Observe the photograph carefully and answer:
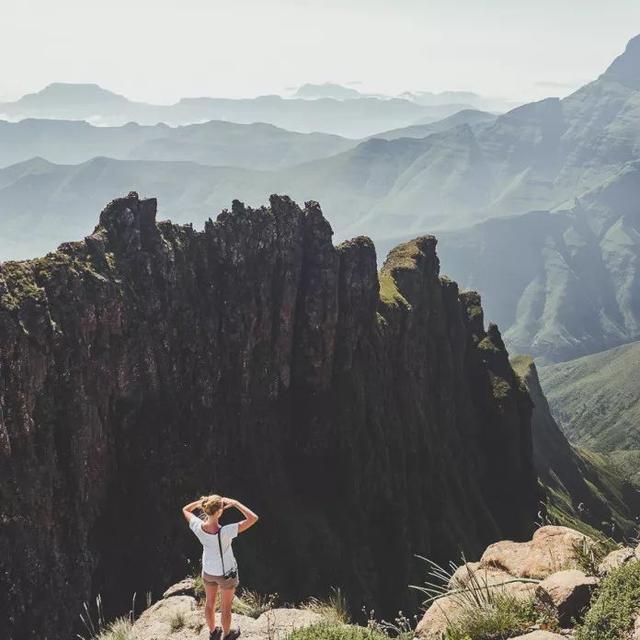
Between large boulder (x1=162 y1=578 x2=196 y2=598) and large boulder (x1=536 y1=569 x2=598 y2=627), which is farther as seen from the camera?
large boulder (x1=162 y1=578 x2=196 y2=598)

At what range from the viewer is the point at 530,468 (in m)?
141

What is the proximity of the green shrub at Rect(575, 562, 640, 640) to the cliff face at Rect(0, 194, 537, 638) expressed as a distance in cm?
4209

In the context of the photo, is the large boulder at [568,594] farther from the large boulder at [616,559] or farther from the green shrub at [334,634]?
the green shrub at [334,634]

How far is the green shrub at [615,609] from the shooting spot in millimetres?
14719

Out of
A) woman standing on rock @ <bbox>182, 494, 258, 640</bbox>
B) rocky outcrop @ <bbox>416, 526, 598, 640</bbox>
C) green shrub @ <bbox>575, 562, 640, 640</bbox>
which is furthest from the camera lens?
woman standing on rock @ <bbox>182, 494, 258, 640</bbox>

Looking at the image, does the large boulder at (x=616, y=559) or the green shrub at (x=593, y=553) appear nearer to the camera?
the large boulder at (x=616, y=559)

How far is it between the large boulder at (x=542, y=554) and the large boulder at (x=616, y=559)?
1929 millimetres

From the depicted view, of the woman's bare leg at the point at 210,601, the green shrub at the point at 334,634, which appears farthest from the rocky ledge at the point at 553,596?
the woman's bare leg at the point at 210,601

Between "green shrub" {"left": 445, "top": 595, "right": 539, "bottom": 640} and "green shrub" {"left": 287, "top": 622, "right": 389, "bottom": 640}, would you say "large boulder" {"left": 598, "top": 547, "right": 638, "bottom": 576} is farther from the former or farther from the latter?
"green shrub" {"left": 287, "top": 622, "right": 389, "bottom": 640}

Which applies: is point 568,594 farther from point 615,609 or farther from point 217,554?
point 217,554

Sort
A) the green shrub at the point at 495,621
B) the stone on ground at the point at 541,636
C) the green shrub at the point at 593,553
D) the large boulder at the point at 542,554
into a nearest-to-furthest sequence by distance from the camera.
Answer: the stone on ground at the point at 541,636 → the green shrub at the point at 495,621 → the green shrub at the point at 593,553 → the large boulder at the point at 542,554

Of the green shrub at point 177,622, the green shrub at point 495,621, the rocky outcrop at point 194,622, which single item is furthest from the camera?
the green shrub at point 177,622

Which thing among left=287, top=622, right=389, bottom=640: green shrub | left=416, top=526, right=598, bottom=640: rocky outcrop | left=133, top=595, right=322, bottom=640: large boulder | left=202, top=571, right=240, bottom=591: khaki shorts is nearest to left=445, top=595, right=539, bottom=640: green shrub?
left=416, top=526, right=598, bottom=640: rocky outcrop

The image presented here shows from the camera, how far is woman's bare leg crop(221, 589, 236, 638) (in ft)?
69.5
